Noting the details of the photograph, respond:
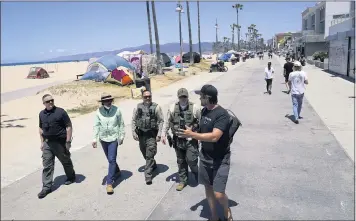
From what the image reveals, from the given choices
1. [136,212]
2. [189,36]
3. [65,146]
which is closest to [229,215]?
[136,212]

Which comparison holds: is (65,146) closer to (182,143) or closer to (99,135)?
(99,135)

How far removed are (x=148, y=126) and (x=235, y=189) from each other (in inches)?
67.1

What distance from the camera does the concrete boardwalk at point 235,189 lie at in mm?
4312

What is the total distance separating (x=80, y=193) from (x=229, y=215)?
2.43 meters

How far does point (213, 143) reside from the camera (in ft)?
11.9

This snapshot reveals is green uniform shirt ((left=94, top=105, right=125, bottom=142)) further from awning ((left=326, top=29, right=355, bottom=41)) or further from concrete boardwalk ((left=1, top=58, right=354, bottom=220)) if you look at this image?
awning ((left=326, top=29, right=355, bottom=41))

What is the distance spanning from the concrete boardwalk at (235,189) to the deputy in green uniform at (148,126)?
0.48m

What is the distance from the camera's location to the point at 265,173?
5.63 m

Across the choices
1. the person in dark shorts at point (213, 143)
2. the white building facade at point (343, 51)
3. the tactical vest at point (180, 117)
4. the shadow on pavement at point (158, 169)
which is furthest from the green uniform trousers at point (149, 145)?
the white building facade at point (343, 51)

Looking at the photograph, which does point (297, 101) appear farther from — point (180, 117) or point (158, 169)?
point (180, 117)

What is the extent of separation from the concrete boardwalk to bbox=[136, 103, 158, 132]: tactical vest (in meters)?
0.98

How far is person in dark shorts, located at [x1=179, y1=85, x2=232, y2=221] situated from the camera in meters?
3.47

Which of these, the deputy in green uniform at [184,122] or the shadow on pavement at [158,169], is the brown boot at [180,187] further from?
the shadow on pavement at [158,169]

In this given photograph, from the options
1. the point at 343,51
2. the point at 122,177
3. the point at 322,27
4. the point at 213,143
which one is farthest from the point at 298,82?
the point at 322,27
